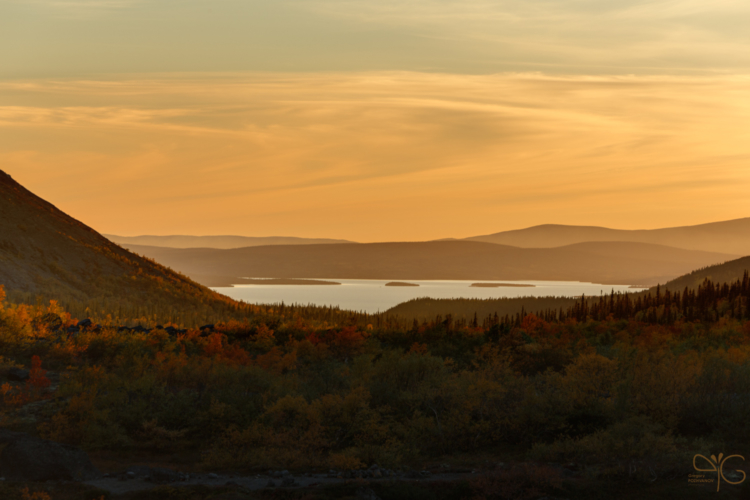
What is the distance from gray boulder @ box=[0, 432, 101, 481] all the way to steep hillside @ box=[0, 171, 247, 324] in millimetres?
21353

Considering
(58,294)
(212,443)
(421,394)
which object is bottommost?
(212,443)

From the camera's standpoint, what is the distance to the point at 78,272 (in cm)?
3803

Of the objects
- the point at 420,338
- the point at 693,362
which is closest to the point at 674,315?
the point at 420,338

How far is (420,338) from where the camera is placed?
1161 inches

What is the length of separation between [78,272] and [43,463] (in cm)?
2925

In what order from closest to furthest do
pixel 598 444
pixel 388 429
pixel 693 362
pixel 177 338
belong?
pixel 598 444, pixel 388 429, pixel 693 362, pixel 177 338

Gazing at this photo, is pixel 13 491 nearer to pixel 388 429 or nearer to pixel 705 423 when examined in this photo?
pixel 388 429

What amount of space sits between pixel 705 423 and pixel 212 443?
11256 mm

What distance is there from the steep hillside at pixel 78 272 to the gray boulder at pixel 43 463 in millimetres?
21353

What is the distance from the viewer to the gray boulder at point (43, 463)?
1120cm
